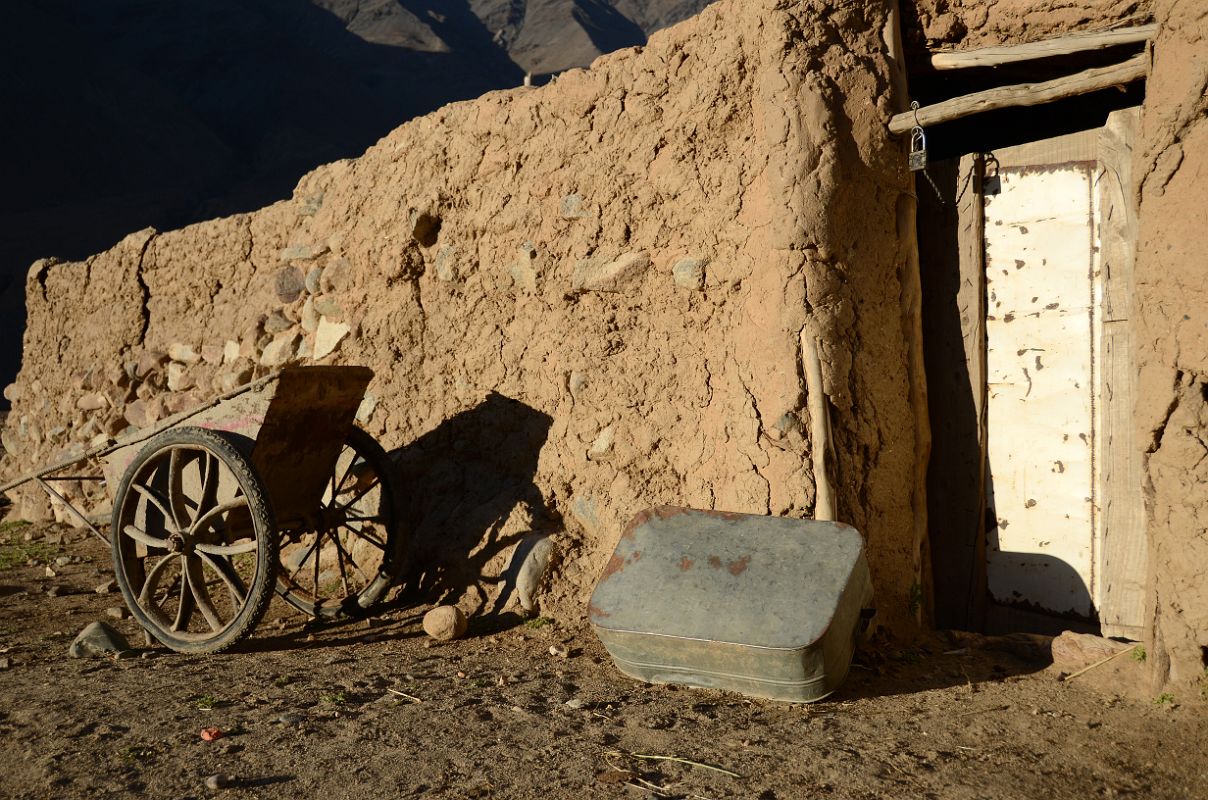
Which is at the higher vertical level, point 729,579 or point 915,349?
point 915,349

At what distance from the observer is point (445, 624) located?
4051 mm

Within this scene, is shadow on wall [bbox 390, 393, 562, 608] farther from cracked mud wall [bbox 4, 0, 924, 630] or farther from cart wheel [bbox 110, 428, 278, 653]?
cart wheel [bbox 110, 428, 278, 653]

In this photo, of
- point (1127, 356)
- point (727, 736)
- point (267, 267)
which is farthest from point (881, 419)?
point (267, 267)

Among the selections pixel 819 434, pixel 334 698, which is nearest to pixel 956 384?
pixel 819 434

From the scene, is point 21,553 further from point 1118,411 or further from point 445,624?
point 1118,411

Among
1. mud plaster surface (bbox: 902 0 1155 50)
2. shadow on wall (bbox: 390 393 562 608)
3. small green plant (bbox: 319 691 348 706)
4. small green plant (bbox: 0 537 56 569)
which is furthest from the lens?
small green plant (bbox: 0 537 56 569)

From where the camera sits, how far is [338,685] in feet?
11.2

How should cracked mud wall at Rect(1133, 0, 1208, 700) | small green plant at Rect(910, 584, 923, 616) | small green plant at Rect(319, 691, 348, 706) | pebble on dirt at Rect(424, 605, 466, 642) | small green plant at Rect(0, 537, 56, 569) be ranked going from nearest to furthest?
1. cracked mud wall at Rect(1133, 0, 1208, 700)
2. small green plant at Rect(319, 691, 348, 706)
3. small green plant at Rect(910, 584, 923, 616)
4. pebble on dirt at Rect(424, 605, 466, 642)
5. small green plant at Rect(0, 537, 56, 569)

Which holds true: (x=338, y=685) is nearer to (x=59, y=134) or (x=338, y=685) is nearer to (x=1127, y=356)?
(x=1127, y=356)

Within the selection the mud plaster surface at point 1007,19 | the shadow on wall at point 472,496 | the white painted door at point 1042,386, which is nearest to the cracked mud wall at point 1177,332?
the mud plaster surface at point 1007,19

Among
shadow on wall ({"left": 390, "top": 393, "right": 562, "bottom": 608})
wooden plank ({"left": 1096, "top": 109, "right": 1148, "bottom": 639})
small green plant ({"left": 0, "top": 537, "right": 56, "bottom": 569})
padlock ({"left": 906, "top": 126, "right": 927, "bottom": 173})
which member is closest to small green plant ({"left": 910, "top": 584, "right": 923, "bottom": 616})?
wooden plank ({"left": 1096, "top": 109, "right": 1148, "bottom": 639})

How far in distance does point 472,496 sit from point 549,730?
1835mm

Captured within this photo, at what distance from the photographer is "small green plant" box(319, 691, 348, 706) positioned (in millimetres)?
3225

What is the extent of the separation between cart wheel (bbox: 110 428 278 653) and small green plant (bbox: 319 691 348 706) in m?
0.54
